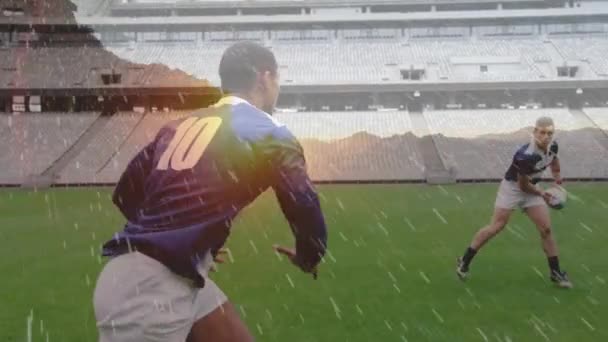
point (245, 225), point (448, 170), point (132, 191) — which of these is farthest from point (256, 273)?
point (448, 170)

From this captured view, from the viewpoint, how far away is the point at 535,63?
133 ft

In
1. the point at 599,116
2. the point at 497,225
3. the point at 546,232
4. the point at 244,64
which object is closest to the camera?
the point at 244,64

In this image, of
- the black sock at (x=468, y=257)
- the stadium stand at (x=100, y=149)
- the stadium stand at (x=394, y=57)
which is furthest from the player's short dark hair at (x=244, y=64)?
the stadium stand at (x=394, y=57)

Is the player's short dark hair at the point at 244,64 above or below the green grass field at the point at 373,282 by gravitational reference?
above

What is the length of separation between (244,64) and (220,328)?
2.94 feet

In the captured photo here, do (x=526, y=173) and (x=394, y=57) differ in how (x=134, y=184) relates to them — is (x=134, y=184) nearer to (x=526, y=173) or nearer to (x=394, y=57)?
(x=526, y=173)

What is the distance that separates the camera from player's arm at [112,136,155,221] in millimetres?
2449

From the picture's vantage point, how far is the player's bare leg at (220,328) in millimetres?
2531

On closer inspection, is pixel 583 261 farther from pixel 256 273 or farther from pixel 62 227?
pixel 62 227

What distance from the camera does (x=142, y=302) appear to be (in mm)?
2217

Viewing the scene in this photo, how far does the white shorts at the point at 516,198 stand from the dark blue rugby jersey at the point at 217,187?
518 cm

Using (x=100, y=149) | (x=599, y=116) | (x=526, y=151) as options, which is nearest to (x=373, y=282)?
(x=526, y=151)

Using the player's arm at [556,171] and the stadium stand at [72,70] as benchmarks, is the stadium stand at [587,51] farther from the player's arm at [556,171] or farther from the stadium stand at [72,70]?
the player's arm at [556,171]

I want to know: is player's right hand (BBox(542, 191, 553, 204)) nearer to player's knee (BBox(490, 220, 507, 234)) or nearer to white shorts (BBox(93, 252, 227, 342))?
player's knee (BBox(490, 220, 507, 234))
